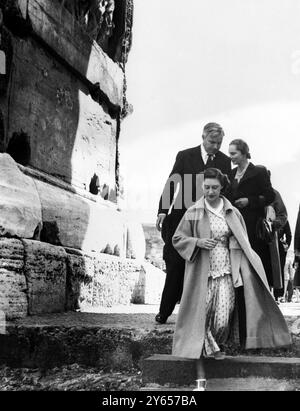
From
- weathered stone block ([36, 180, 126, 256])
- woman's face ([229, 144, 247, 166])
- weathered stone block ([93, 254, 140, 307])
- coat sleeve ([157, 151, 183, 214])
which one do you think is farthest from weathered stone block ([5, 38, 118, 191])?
woman's face ([229, 144, 247, 166])

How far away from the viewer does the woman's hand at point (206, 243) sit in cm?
496

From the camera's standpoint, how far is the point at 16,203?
6.31m

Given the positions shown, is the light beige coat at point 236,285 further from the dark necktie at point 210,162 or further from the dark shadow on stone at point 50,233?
the dark shadow on stone at point 50,233

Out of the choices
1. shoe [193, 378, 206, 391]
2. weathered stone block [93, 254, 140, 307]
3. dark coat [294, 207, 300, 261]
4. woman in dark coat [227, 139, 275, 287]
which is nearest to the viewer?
shoe [193, 378, 206, 391]

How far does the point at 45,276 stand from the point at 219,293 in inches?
82.3

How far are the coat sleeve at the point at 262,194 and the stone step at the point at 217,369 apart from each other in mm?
1673

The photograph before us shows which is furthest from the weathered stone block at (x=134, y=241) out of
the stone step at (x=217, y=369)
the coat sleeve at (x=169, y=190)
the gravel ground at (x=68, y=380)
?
the stone step at (x=217, y=369)

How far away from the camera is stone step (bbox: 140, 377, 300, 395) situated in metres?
4.82

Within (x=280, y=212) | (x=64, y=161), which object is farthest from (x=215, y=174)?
(x=64, y=161)

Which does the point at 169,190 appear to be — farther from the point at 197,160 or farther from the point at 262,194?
the point at 262,194

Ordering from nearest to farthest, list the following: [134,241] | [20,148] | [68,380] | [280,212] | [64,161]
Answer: [68,380] < [20,148] < [280,212] < [64,161] < [134,241]

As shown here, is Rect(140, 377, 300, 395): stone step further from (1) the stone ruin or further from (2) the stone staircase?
(1) the stone ruin

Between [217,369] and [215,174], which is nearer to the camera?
[217,369]

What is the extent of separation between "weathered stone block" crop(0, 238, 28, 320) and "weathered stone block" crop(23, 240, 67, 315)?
0.09 metres
